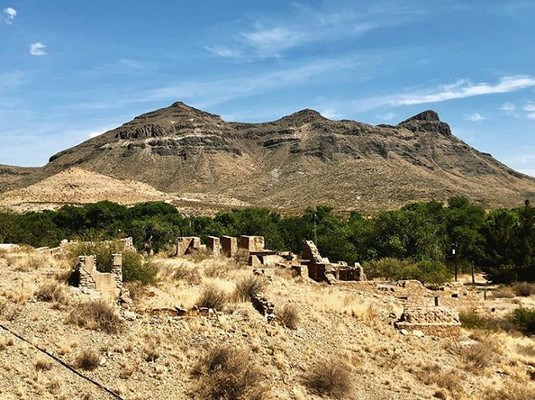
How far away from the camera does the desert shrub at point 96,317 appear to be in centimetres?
1259

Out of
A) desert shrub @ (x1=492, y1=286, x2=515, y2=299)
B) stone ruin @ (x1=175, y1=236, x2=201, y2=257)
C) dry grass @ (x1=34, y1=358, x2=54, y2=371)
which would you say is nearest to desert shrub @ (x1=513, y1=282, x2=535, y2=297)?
desert shrub @ (x1=492, y1=286, x2=515, y2=299)

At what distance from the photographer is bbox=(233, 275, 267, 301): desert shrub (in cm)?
1610

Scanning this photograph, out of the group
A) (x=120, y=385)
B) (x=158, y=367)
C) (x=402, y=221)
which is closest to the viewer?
(x=120, y=385)

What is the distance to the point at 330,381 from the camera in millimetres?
12414

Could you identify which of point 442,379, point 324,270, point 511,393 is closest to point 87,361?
point 442,379

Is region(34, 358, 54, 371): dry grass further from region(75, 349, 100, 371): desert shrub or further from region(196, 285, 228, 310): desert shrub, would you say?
region(196, 285, 228, 310): desert shrub

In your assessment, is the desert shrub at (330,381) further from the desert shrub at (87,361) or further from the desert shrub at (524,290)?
the desert shrub at (524,290)

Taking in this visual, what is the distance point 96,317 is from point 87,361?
1.73 metres

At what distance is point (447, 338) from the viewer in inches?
661

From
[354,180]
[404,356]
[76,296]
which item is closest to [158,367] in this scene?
[76,296]

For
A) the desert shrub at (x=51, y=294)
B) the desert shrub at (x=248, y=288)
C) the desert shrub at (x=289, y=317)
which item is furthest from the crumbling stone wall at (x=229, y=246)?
the desert shrub at (x=51, y=294)

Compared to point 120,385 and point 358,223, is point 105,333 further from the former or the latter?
point 358,223

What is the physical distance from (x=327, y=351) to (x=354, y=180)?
332ft

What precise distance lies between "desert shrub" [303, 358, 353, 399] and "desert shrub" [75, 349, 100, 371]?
14.5 feet
